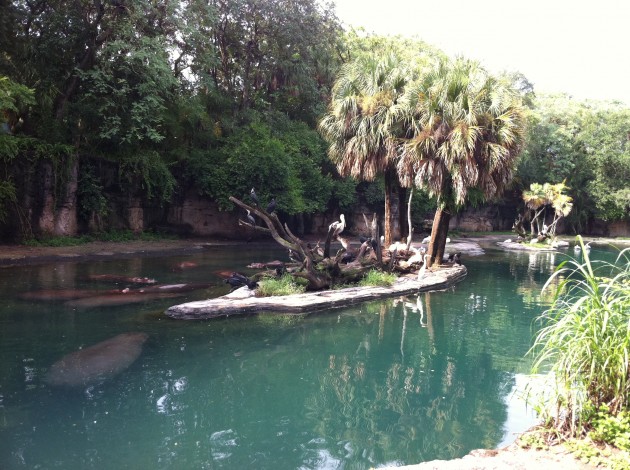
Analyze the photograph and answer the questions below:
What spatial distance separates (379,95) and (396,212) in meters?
16.9

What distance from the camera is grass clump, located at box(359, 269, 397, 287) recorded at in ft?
45.5

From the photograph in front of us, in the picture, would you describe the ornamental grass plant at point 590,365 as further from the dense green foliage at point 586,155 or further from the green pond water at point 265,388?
the dense green foliage at point 586,155

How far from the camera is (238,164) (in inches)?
972

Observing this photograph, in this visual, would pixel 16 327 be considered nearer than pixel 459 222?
Yes

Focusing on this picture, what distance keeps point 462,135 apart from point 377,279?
481cm

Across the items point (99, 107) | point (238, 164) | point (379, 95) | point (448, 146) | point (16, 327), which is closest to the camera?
point (16, 327)

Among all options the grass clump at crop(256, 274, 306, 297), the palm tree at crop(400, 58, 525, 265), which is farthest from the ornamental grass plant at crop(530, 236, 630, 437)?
the palm tree at crop(400, 58, 525, 265)

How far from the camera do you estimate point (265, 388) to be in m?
6.99

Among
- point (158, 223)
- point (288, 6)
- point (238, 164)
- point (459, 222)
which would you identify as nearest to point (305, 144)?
point (238, 164)

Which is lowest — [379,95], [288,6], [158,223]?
[158,223]

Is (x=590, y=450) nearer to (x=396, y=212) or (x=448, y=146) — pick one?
(x=448, y=146)

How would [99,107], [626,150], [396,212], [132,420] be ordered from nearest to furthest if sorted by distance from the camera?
1. [132,420]
2. [99,107]
3. [396,212]
4. [626,150]

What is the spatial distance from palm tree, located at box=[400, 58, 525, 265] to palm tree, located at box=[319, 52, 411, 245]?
1056 millimetres

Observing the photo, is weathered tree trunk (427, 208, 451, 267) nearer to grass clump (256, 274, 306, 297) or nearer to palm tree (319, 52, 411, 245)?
palm tree (319, 52, 411, 245)
